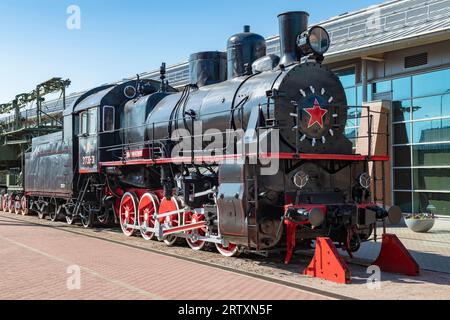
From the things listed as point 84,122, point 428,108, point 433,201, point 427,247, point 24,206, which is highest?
point 428,108

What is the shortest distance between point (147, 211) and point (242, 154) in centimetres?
449

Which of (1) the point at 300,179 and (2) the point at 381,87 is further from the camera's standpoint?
(2) the point at 381,87

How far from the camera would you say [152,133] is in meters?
12.7

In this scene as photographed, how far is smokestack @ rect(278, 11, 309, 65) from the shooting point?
393 inches

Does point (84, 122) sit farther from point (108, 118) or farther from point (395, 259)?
point (395, 259)

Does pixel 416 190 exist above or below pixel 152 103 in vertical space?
below

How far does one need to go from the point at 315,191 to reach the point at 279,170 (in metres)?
→ 0.93

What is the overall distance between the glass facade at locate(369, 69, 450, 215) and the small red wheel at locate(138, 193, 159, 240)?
401 inches

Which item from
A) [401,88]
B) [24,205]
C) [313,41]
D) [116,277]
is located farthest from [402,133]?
[24,205]

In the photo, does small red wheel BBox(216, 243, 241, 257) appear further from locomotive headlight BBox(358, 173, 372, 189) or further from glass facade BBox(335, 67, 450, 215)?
glass facade BBox(335, 67, 450, 215)

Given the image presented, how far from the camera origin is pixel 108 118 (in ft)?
47.2

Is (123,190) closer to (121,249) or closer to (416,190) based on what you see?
(121,249)
